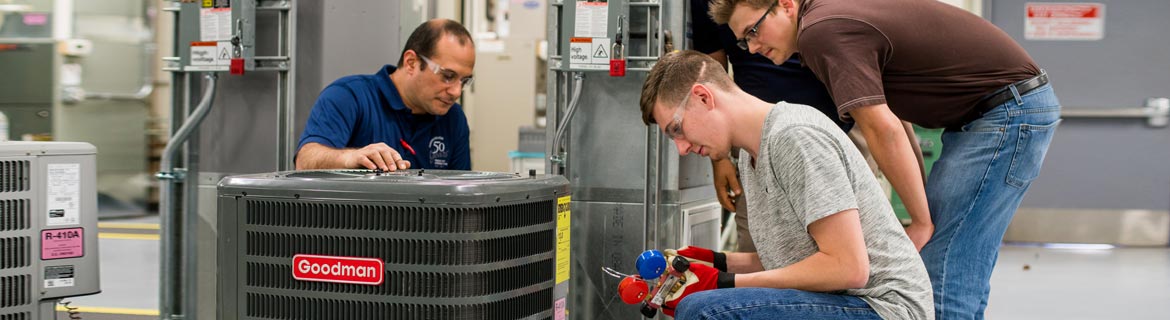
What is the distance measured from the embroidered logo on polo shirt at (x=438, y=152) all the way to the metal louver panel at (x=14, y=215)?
98 cm

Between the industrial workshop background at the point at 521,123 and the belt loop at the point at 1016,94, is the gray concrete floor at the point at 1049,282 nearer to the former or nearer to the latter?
the industrial workshop background at the point at 521,123

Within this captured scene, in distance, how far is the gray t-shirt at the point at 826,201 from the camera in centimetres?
162

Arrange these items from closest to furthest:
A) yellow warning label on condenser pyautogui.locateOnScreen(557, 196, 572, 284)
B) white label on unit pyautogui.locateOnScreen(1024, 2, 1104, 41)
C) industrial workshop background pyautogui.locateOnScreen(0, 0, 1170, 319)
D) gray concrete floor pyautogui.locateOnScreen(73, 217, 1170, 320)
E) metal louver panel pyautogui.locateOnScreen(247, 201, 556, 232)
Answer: metal louver panel pyautogui.locateOnScreen(247, 201, 556, 232), yellow warning label on condenser pyautogui.locateOnScreen(557, 196, 572, 284), industrial workshop background pyautogui.locateOnScreen(0, 0, 1170, 319), gray concrete floor pyautogui.locateOnScreen(73, 217, 1170, 320), white label on unit pyautogui.locateOnScreen(1024, 2, 1104, 41)

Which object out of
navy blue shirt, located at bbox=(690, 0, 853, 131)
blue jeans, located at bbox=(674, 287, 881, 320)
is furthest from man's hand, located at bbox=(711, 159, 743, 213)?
blue jeans, located at bbox=(674, 287, 881, 320)

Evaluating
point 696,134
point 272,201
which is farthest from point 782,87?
point 272,201

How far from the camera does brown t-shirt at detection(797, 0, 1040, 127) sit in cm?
196

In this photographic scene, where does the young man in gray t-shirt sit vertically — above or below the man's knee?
above

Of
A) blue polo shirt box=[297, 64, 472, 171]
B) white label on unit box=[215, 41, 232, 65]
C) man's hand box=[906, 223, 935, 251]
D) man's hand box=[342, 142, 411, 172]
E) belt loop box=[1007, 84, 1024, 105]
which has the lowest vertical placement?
man's hand box=[906, 223, 935, 251]

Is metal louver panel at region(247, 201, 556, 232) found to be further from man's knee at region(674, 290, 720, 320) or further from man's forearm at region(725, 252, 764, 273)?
man's forearm at region(725, 252, 764, 273)

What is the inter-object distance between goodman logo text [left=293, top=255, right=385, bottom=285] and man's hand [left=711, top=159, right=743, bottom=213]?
4.73 ft

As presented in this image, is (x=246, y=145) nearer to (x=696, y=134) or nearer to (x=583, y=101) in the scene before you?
(x=583, y=101)

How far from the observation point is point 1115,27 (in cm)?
661

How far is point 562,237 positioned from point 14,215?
1257 millimetres

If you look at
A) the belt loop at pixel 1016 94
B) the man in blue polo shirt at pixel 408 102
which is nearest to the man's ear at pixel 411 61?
the man in blue polo shirt at pixel 408 102
